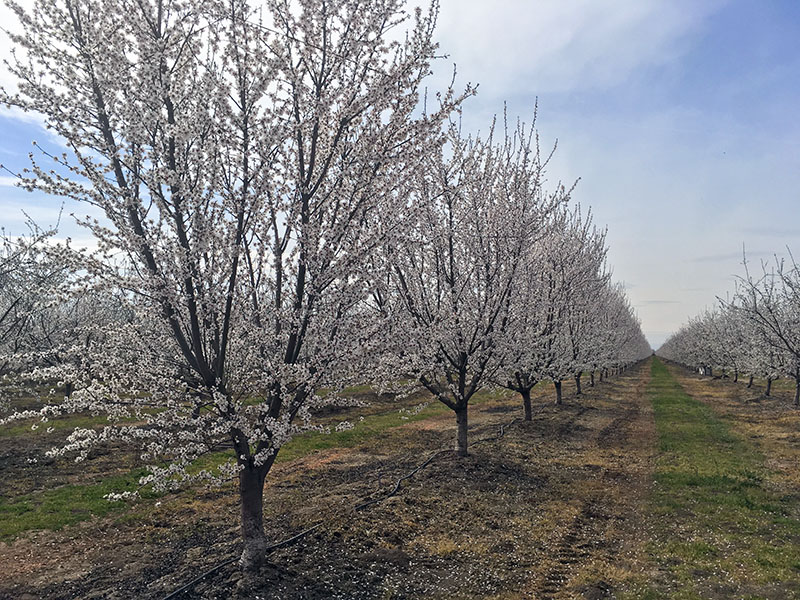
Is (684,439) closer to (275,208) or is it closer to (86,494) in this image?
(275,208)

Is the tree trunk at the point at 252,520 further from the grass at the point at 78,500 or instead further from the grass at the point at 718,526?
the grass at the point at 718,526

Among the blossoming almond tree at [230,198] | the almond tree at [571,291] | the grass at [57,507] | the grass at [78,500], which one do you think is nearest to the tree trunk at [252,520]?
the blossoming almond tree at [230,198]

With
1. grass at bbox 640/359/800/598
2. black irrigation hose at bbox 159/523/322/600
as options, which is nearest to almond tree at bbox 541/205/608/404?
grass at bbox 640/359/800/598

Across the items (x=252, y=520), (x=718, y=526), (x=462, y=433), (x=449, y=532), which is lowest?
(x=718, y=526)

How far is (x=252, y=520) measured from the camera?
7.72 metres

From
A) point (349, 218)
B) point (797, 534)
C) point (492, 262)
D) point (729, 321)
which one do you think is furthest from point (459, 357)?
point (729, 321)

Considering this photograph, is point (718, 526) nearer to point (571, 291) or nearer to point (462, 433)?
point (462, 433)

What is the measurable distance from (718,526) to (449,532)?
5741 mm

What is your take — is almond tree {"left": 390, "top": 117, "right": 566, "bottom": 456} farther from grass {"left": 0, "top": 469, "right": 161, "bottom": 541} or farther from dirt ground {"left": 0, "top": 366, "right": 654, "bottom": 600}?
grass {"left": 0, "top": 469, "right": 161, "bottom": 541}

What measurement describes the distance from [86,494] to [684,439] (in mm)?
21046

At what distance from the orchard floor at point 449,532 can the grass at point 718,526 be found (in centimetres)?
5

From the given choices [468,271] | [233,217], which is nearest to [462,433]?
[468,271]

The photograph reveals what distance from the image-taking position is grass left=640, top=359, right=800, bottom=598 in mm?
7891

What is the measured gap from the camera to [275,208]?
24.9 feet
